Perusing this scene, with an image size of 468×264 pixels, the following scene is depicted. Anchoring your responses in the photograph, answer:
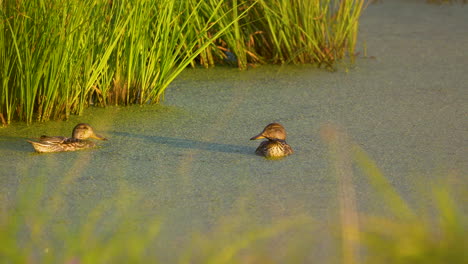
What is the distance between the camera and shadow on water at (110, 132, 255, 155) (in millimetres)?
3303

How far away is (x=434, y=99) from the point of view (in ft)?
13.3

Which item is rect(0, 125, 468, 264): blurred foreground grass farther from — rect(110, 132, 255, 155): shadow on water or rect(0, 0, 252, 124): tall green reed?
rect(0, 0, 252, 124): tall green reed

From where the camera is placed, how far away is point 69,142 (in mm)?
3254

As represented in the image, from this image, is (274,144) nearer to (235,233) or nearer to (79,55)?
(235,233)

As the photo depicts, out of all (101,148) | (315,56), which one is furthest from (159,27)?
(315,56)

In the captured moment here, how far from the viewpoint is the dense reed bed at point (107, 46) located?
137 inches

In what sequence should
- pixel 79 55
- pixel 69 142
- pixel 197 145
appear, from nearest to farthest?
pixel 69 142 → pixel 197 145 → pixel 79 55

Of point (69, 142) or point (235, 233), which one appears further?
point (69, 142)

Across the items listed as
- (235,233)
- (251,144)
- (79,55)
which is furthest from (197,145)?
(235,233)

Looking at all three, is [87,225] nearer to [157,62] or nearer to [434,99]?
[157,62]

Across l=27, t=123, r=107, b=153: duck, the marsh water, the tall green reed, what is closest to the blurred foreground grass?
the marsh water

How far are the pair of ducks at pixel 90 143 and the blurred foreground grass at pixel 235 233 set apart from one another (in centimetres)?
33

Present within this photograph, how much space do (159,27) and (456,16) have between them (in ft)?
9.41

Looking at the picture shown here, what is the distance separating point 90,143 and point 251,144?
0.61 m
